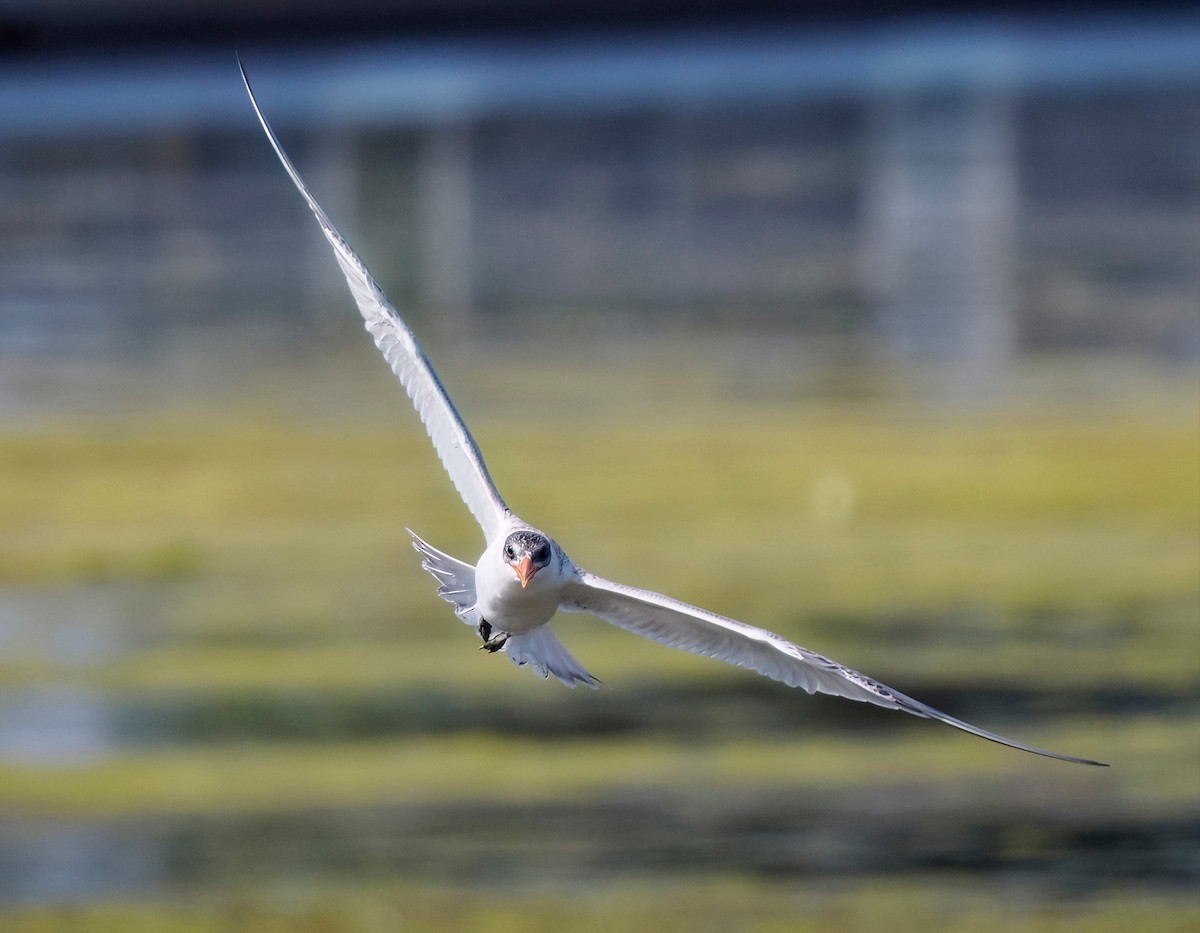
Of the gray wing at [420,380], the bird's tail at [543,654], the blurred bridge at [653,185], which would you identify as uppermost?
the blurred bridge at [653,185]

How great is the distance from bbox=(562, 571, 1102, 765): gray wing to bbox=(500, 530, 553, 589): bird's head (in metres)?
0.19

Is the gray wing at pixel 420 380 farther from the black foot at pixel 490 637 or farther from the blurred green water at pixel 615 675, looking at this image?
the blurred green water at pixel 615 675

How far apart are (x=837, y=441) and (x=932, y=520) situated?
2.44 metres

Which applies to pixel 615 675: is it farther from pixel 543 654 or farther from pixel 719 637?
pixel 719 637

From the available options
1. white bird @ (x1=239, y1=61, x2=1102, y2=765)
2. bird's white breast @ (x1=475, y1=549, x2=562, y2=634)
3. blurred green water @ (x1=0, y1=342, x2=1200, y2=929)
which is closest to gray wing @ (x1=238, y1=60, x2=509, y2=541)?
white bird @ (x1=239, y1=61, x2=1102, y2=765)

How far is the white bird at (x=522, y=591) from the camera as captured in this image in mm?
6527

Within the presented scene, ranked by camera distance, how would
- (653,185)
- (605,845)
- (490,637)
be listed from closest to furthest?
(490,637)
(605,845)
(653,185)

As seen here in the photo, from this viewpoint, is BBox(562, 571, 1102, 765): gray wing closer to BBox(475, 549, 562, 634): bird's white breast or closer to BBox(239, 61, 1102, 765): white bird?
BBox(239, 61, 1102, 765): white bird

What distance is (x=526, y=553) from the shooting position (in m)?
6.51

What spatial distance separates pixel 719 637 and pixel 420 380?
1.24 m

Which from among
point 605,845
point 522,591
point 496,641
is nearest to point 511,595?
point 522,591

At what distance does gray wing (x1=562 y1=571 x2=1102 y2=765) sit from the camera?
251 inches

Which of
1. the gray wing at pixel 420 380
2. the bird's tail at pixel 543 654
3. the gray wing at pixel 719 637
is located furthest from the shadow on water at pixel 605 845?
the gray wing at pixel 420 380

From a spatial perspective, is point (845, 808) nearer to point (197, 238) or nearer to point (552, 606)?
point (552, 606)
